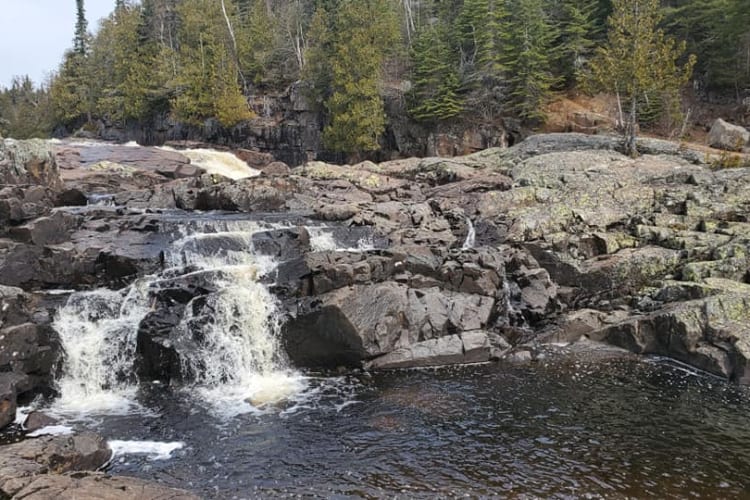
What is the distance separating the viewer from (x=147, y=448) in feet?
33.8

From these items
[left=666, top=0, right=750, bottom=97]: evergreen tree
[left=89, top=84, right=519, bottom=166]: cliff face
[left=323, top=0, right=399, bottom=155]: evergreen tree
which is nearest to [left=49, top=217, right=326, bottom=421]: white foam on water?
[left=323, top=0, right=399, bottom=155]: evergreen tree

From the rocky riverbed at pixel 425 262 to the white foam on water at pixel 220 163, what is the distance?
9.61 metres

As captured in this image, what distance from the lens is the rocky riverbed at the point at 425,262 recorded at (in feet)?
47.7

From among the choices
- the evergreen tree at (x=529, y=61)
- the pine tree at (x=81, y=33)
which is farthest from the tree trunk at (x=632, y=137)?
the pine tree at (x=81, y=33)

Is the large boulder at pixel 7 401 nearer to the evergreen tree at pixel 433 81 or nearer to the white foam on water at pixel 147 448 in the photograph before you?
the white foam on water at pixel 147 448

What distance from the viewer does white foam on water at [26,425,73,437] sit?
10.8m

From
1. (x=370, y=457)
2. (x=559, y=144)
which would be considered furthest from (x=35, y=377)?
(x=559, y=144)

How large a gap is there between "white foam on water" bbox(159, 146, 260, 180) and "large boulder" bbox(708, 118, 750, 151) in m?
28.6

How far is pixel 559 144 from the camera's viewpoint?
29969 mm

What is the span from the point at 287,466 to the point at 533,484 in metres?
4.39

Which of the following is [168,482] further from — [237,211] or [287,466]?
[237,211]

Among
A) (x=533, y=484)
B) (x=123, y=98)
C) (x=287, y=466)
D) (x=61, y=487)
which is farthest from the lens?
(x=123, y=98)

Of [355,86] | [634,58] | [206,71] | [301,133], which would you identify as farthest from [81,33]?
[634,58]

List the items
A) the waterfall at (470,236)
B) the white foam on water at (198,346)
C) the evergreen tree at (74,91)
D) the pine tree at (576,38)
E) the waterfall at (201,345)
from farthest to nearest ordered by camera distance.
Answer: the evergreen tree at (74,91), the pine tree at (576,38), the waterfall at (470,236), the waterfall at (201,345), the white foam on water at (198,346)
